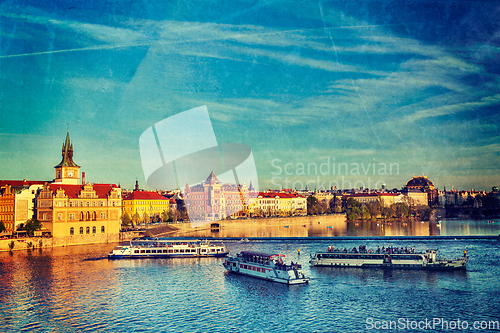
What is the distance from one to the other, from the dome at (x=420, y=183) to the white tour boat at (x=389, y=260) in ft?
288

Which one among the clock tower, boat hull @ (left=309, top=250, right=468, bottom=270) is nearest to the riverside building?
the clock tower

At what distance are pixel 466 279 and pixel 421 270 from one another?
113 inches

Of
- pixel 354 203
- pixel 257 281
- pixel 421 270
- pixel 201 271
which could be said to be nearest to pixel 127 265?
pixel 201 271

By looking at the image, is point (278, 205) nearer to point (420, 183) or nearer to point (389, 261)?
point (420, 183)

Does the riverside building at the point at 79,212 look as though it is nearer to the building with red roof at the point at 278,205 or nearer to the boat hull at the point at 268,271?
the boat hull at the point at 268,271

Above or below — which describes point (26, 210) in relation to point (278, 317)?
above

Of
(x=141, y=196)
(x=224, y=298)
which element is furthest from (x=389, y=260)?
(x=141, y=196)

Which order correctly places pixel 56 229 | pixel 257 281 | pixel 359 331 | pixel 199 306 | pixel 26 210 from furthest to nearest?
1. pixel 26 210
2. pixel 56 229
3. pixel 257 281
4. pixel 199 306
5. pixel 359 331

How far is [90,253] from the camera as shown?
28391 mm

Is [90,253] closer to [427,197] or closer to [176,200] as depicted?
[176,200]

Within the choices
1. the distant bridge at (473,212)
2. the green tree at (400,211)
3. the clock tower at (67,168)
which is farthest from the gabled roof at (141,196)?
the distant bridge at (473,212)

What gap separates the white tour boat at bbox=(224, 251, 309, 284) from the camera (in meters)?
19.5

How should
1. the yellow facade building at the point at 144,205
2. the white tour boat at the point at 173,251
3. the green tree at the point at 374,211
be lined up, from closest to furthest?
the white tour boat at the point at 173,251 → the yellow facade building at the point at 144,205 → the green tree at the point at 374,211

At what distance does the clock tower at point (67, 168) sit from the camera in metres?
40.1
